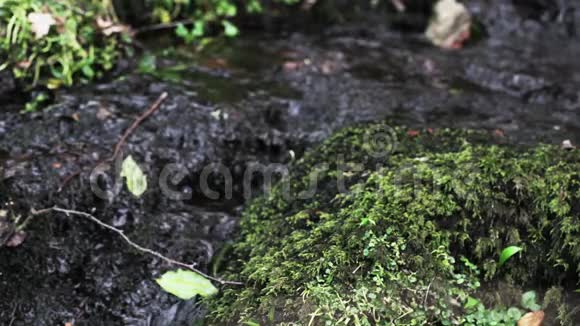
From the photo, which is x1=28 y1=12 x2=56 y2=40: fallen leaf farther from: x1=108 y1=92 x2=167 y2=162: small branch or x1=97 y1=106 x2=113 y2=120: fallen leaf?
x1=108 y1=92 x2=167 y2=162: small branch

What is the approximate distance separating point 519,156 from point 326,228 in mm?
1171

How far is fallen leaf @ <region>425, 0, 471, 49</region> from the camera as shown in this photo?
16.9 feet

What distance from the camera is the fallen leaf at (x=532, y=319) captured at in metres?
2.09

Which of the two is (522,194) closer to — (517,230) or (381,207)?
(517,230)

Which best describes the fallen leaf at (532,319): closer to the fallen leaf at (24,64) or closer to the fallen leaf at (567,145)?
the fallen leaf at (567,145)

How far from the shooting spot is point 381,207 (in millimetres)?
2283

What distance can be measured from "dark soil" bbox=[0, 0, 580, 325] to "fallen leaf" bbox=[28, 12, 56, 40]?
0.45 m

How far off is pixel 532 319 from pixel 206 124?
2287 mm

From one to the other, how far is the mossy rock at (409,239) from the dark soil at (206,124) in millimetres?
447

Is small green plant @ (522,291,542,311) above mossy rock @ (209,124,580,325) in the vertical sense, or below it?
below

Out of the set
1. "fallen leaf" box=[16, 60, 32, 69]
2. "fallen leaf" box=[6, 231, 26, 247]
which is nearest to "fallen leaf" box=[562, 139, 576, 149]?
"fallen leaf" box=[6, 231, 26, 247]

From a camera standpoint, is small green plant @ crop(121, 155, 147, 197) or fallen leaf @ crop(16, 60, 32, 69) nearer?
small green plant @ crop(121, 155, 147, 197)

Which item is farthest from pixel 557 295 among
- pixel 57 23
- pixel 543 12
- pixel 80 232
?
pixel 543 12

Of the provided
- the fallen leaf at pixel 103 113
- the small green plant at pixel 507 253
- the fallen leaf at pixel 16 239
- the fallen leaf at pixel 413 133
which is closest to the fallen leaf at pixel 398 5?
the fallen leaf at pixel 413 133
